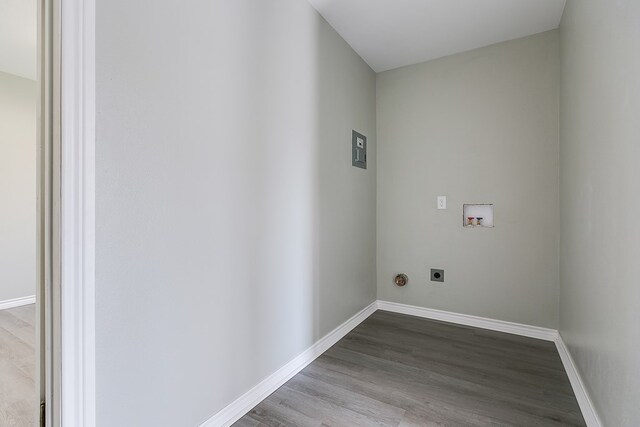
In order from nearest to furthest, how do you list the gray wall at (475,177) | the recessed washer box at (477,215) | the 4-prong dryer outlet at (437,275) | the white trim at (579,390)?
the white trim at (579,390), the gray wall at (475,177), the recessed washer box at (477,215), the 4-prong dryer outlet at (437,275)

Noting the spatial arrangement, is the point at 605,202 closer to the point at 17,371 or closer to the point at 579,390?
the point at 579,390

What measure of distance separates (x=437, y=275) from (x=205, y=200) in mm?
2278

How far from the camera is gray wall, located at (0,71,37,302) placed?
3127 millimetres

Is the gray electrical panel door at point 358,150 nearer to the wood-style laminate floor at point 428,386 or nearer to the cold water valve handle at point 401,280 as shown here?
the cold water valve handle at point 401,280

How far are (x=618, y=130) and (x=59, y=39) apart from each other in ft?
6.44

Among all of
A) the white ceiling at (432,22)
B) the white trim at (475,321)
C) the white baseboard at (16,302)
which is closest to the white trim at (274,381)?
the white trim at (475,321)

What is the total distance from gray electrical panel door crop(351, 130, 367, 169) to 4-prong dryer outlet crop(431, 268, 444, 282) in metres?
1.18

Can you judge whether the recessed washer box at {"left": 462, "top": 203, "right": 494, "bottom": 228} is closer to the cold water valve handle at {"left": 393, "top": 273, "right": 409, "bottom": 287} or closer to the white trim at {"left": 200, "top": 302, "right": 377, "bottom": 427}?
the cold water valve handle at {"left": 393, "top": 273, "right": 409, "bottom": 287}

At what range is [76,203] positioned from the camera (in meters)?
0.93

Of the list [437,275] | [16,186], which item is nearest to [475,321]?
[437,275]

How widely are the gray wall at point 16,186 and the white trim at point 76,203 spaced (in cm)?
321

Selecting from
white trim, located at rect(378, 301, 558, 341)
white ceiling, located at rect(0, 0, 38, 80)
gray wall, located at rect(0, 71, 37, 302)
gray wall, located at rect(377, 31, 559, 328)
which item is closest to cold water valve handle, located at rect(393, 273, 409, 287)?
gray wall, located at rect(377, 31, 559, 328)

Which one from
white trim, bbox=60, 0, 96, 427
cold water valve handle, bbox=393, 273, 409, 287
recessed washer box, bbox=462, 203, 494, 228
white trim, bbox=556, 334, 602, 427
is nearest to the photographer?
white trim, bbox=60, 0, 96, 427

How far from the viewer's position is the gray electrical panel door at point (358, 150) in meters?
2.62
